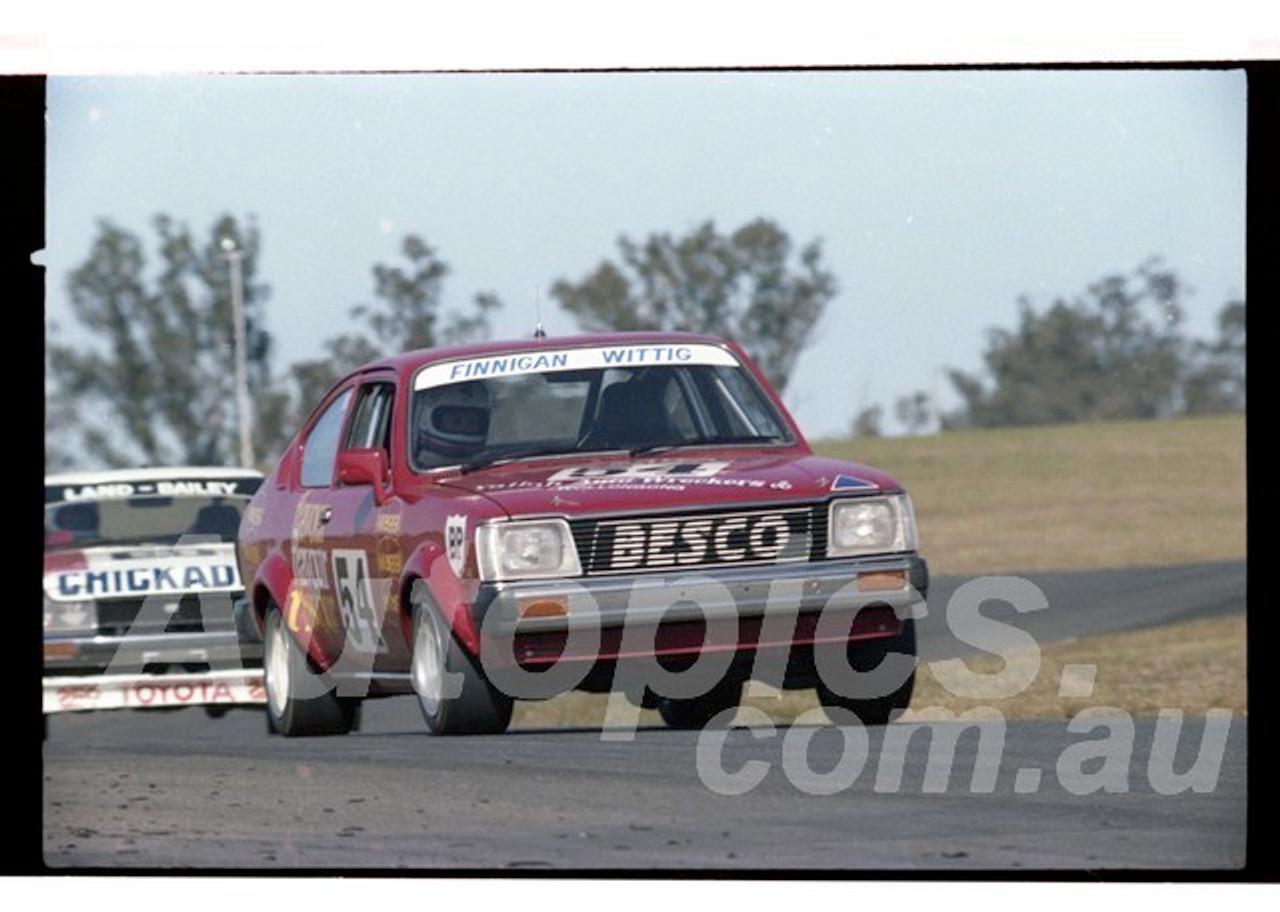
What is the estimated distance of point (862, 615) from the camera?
331 inches

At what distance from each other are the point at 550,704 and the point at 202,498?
26.8ft

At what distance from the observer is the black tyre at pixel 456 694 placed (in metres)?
8.27

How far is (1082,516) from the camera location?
918 inches

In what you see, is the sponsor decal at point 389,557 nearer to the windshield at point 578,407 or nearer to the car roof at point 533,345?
the windshield at point 578,407

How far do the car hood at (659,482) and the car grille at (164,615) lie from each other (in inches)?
103

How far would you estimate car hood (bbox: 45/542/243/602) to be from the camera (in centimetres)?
1116

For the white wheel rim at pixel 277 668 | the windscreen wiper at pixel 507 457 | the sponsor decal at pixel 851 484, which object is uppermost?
the windscreen wiper at pixel 507 457

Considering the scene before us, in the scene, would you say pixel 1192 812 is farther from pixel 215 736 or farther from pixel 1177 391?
pixel 1177 391

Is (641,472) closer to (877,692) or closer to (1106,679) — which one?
(877,692)

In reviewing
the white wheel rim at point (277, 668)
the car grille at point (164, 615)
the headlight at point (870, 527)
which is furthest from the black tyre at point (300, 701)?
the headlight at point (870, 527)

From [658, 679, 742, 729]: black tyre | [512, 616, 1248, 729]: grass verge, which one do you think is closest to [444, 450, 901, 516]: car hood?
[658, 679, 742, 729]: black tyre

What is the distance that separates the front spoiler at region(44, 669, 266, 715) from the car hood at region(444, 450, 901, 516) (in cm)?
249

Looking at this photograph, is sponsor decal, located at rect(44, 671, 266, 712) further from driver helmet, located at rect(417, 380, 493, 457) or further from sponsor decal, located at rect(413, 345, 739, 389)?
sponsor decal, located at rect(413, 345, 739, 389)

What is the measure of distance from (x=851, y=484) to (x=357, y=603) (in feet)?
6.00
